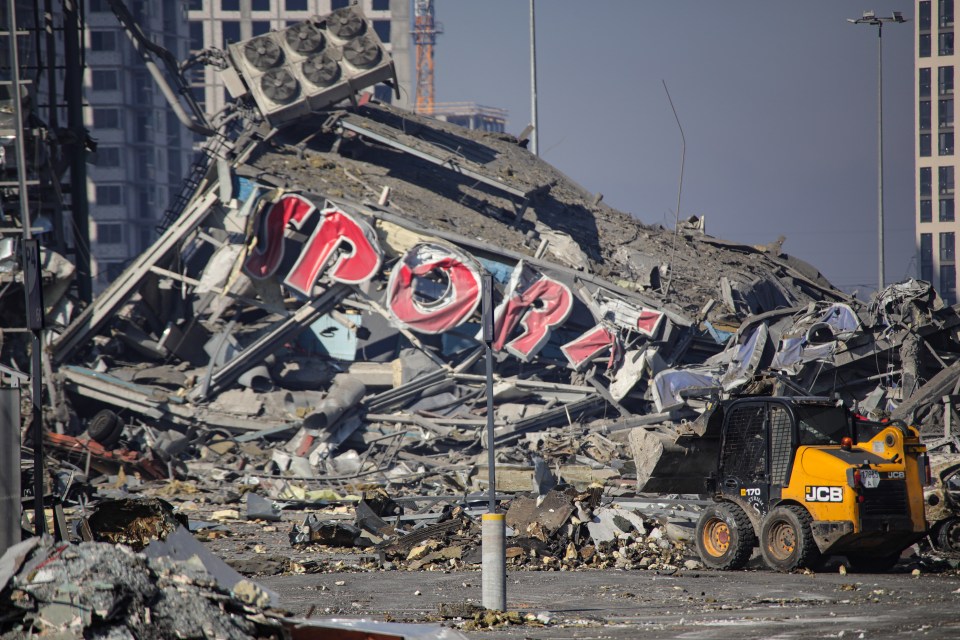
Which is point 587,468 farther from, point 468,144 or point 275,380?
point 468,144

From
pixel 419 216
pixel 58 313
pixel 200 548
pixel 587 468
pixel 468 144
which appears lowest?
pixel 587 468

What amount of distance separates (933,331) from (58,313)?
23.7m

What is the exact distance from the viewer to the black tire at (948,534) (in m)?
14.9

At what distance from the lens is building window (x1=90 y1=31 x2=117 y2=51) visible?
108625 mm

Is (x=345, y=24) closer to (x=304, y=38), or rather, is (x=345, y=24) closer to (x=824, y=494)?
(x=304, y=38)

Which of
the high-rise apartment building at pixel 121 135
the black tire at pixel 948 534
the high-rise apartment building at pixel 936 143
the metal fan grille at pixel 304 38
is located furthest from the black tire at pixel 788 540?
the high-rise apartment building at pixel 121 135

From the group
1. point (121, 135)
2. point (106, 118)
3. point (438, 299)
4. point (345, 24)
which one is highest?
point (106, 118)

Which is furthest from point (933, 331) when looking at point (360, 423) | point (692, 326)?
→ point (360, 423)

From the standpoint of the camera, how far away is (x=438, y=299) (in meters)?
31.8

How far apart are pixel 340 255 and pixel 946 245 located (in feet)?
253

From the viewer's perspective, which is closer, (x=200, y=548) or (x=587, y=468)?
(x=200, y=548)

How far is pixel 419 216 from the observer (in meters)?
32.9

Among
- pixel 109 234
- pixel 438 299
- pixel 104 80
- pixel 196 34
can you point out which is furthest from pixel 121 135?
pixel 438 299

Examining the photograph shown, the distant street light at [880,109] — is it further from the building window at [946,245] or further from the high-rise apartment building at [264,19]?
the high-rise apartment building at [264,19]
